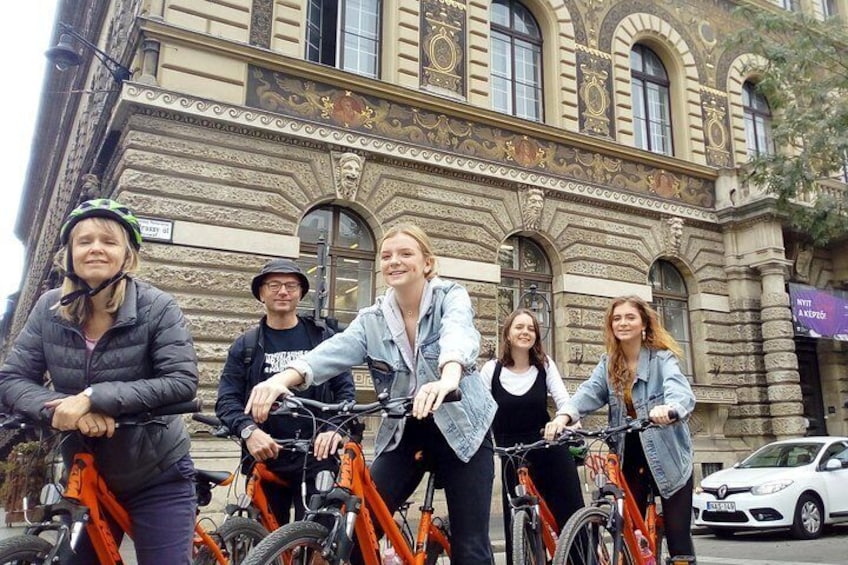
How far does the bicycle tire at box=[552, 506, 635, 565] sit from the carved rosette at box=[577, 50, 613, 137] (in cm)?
1293

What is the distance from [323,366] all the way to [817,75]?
21187 mm

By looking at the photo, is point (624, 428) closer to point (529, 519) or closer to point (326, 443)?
point (529, 519)

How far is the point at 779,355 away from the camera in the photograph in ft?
54.5

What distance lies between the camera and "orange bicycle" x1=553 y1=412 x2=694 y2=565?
4.04m

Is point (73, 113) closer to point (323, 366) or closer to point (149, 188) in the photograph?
point (149, 188)

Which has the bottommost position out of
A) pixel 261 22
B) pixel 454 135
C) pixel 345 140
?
pixel 345 140

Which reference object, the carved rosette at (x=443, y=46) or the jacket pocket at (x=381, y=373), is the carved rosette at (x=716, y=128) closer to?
the carved rosette at (x=443, y=46)

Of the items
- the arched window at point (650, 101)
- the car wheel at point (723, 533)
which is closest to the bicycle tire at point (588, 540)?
the car wheel at point (723, 533)

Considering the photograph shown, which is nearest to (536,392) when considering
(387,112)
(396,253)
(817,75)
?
(396,253)

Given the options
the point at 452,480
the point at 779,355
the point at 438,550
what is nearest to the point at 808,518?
the point at 779,355

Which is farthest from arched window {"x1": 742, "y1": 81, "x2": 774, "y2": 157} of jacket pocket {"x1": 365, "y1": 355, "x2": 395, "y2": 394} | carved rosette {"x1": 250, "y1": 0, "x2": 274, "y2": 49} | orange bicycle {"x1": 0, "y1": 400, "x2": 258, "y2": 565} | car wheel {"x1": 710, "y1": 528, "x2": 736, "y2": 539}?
orange bicycle {"x1": 0, "y1": 400, "x2": 258, "y2": 565}

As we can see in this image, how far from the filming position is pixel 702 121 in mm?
18188

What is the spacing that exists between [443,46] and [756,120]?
411 inches

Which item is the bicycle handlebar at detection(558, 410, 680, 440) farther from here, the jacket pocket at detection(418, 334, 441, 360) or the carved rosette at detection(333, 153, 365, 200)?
the carved rosette at detection(333, 153, 365, 200)
